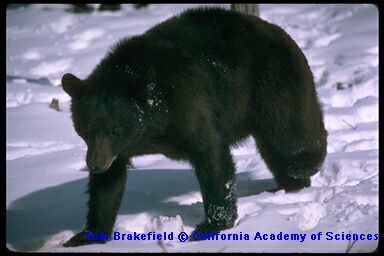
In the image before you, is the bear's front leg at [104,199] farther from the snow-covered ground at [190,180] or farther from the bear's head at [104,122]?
the bear's head at [104,122]

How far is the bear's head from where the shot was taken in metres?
3.77

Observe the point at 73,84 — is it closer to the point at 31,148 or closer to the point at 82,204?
the point at 82,204

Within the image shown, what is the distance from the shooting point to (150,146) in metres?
4.15

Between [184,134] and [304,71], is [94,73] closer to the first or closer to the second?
[184,134]

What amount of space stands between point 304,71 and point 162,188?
65.0 inches

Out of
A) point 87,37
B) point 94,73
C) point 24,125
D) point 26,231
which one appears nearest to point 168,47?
point 94,73

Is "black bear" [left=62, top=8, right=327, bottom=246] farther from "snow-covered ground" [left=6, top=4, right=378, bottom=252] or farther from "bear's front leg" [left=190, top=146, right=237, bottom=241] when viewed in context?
"snow-covered ground" [left=6, top=4, right=378, bottom=252]

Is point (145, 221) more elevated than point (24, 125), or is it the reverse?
point (145, 221)

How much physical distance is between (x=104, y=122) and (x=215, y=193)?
0.96 meters

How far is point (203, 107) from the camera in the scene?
161 inches

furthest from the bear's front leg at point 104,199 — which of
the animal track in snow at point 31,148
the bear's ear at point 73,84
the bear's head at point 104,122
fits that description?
the animal track in snow at point 31,148

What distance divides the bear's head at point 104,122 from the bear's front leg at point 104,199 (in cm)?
37

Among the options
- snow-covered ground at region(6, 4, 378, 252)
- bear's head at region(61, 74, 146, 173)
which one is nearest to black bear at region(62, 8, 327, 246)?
bear's head at region(61, 74, 146, 173)

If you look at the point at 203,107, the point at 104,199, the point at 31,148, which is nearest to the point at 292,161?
the point at 203,107
